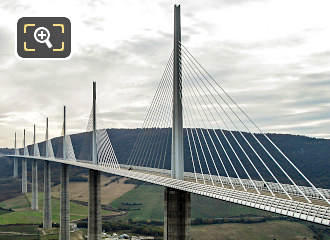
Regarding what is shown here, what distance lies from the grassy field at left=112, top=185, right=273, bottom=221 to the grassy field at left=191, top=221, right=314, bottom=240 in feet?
22.8

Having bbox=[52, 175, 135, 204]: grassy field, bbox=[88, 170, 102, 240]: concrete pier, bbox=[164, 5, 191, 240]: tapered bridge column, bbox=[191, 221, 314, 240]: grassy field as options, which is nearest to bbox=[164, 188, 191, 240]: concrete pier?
bbox=[164, 5, 191, 240]: tapered bridge column

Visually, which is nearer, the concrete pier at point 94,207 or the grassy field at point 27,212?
the concrete pier at point 94,207

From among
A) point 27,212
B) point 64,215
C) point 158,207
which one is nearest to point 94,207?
point 64,215

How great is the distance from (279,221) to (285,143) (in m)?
34.7

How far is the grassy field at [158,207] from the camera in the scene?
300 feet

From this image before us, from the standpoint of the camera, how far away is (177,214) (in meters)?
21.3

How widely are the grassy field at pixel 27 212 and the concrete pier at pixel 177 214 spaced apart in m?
56.9

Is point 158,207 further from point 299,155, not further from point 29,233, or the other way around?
point 29,233

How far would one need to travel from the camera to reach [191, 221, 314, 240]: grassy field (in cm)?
7244

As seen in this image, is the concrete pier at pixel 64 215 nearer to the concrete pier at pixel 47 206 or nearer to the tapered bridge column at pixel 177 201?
the concrete pier at pixel 47 206

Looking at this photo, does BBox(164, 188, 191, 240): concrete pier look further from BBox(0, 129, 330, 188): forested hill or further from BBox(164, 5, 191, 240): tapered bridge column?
BBox(0, 129, 330, 188): forested hill

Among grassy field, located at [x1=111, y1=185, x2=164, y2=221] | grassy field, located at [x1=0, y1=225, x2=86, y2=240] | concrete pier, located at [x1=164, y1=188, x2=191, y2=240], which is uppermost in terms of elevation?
concrete pier, located at [x1=164, y1=188, x2=191, y2=240]

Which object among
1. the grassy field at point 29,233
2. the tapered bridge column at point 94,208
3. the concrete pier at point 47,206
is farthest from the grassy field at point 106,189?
the tapered bridge column at point 94,208

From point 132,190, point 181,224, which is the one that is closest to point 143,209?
point 132,190
